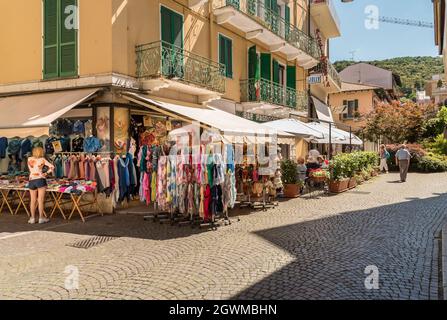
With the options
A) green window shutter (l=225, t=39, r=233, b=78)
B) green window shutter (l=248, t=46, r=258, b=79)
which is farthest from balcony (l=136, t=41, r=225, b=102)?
green window shutter (l=248, t=46, r=258, b=79)

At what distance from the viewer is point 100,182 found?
10188 millimetres

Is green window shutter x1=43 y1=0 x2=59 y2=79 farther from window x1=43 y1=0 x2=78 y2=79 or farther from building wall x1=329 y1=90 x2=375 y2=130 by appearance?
building wall x1=329 y1=90 x2=375 y2=130

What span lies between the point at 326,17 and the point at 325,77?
167 inches

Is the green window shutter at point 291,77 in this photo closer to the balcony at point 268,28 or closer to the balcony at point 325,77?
the balcony at point 268,28

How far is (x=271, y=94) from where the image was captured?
18625 mm

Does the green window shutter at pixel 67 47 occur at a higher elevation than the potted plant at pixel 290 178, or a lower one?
higher

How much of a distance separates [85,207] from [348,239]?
698cm

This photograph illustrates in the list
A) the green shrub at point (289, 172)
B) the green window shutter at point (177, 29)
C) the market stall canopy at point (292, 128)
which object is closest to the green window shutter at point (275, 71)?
the market stall canopy at point (292, 128)

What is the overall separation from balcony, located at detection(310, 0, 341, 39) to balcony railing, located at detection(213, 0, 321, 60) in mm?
2362

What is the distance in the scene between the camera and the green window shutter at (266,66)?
18.6 meters

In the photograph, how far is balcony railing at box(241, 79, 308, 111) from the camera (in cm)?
1706

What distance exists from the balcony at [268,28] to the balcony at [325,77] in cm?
86

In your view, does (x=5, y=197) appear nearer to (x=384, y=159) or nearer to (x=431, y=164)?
(x=384, y=159)
